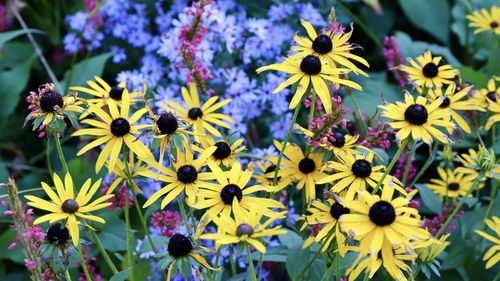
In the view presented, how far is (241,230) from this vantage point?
1.19m

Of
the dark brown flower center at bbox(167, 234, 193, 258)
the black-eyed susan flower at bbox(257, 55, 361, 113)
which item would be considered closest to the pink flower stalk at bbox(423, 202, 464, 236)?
the black-eyed susan flower at bbox(257, 55, 361, 113)

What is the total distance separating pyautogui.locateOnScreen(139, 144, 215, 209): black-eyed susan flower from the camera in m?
1.39

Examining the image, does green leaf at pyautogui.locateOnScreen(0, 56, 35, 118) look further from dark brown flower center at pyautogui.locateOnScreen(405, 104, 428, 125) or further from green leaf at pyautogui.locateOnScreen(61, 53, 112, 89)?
dark brown flower center at pyautogui.locateOnScreen(405, 104, 428, 125)

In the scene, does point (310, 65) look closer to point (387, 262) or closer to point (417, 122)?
point (417, 122)

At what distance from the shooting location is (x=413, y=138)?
53.3 inches

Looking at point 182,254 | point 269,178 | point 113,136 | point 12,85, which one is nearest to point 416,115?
point 269,178

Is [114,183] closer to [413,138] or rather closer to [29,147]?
[413,138]

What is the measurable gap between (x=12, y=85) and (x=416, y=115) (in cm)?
189

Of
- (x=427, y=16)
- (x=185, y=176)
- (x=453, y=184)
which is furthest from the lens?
(x=427, y=16)

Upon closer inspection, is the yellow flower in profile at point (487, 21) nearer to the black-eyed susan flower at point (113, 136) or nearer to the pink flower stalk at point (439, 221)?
the pink flower stalk at point (439, 221)

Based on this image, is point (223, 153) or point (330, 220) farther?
point (223, 153)

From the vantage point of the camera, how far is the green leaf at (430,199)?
192 centimetres

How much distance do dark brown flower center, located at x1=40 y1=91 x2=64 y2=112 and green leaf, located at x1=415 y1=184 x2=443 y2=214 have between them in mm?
1036

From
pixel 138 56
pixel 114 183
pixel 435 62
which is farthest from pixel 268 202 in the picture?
pixel 138 56
